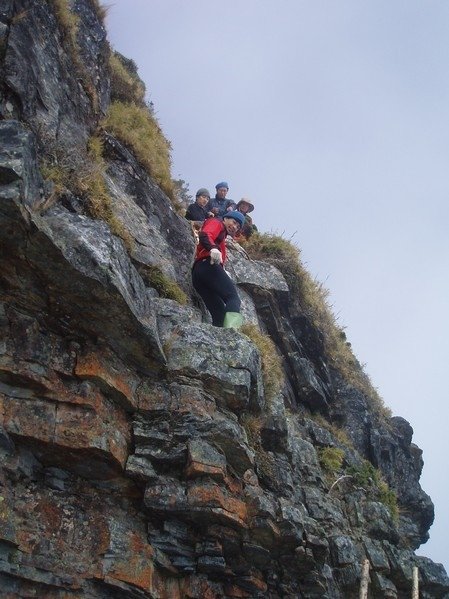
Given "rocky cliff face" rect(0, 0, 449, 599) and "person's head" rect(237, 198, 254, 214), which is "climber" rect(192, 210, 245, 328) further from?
"person's head" rect(237, 198, 254, 214)

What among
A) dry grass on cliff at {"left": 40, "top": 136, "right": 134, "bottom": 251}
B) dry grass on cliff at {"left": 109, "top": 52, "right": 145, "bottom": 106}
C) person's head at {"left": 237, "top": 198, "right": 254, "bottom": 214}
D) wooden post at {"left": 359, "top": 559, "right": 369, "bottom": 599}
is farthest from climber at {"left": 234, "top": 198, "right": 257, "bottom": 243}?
wooden post at {"left": 359, "top": 559, "right": 369, "bottom": 599}

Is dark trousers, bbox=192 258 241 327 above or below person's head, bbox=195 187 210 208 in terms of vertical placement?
below

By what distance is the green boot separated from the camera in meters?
10.8

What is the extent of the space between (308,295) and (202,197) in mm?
3923

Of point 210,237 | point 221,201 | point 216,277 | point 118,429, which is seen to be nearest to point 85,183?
point 210,237

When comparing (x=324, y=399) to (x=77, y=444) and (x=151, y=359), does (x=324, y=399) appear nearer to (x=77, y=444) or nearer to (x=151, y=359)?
(x=151, y=359)

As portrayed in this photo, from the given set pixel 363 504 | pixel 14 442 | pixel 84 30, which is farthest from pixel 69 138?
pixel 363 504

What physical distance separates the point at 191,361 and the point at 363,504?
19.2ft

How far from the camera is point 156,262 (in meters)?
11.0

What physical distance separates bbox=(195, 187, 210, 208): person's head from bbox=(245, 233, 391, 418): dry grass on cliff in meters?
1.89

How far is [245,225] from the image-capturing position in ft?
55.1

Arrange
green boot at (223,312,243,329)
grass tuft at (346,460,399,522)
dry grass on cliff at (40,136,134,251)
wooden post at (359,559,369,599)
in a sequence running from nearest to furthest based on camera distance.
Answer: dry grass on cliff at (40,136,134,251) < wooden post at (359,559,369,599) < green boot at (223,312,243,329) < grass tuft at (346,460,399,522)

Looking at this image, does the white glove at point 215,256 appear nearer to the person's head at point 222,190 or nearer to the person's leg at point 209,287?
the person's leg at point 209,287

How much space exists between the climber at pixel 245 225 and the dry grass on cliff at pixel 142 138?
2082mm
